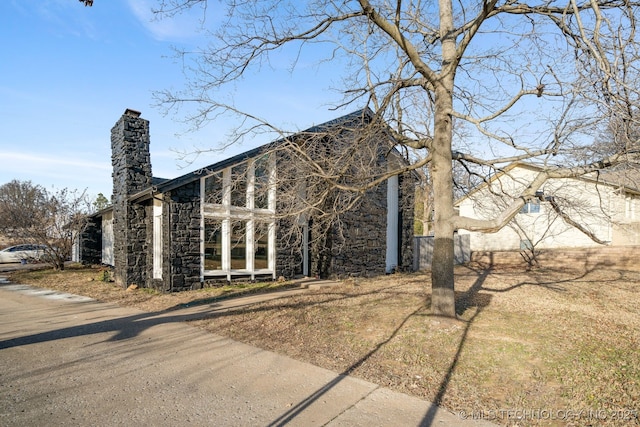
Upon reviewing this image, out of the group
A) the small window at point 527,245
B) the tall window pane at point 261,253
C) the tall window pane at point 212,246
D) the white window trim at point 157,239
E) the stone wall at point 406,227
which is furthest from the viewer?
the stone wall at point 406,227

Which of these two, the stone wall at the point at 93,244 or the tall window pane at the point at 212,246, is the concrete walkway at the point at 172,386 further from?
the stone wall at the point at 93,244

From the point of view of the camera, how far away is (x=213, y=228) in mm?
11445

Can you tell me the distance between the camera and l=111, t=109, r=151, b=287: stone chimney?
11938 mm

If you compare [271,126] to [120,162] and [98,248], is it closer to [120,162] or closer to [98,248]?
[120,162]

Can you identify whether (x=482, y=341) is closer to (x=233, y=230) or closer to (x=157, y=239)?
(x=233, y=230)

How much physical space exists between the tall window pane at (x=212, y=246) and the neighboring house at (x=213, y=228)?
0.03 m

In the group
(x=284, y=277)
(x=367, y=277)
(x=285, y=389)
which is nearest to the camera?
(x=285, y=389)

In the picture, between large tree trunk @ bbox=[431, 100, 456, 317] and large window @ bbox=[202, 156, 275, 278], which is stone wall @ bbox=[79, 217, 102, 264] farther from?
large tree trunk @ bbox=[431, 100, 456, 317]

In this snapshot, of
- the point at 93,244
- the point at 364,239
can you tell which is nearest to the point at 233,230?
the point at 364,239

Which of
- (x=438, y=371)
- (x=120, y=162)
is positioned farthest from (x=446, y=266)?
(x=120, y=162)

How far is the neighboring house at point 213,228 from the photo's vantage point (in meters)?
10.8

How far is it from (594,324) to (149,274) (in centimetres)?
1163

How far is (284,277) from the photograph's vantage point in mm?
12781

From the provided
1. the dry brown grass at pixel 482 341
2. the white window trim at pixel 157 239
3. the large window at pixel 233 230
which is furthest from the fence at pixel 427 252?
the white window trim at pixel 157 239
